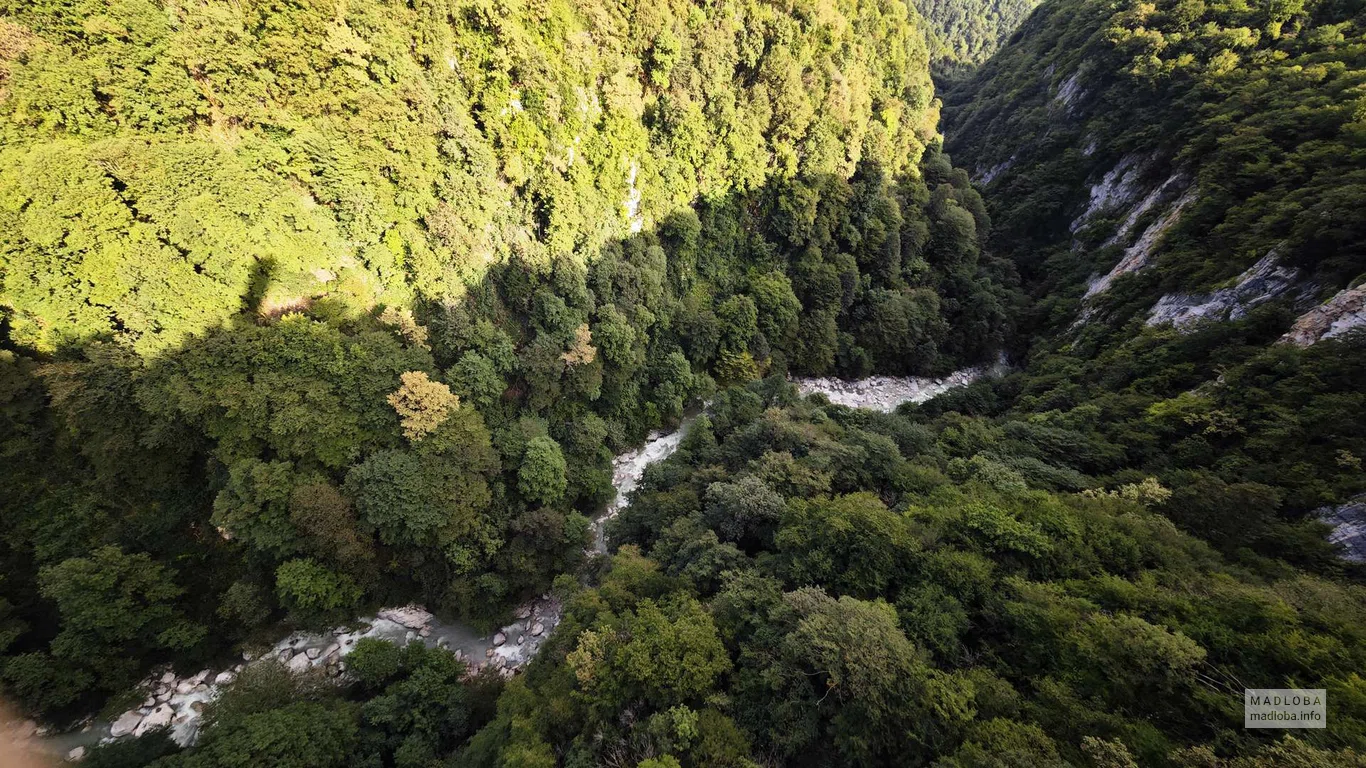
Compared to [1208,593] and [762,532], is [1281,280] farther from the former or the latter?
[762,532]

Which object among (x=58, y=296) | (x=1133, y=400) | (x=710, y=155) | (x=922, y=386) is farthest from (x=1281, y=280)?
(x=58, y=296)

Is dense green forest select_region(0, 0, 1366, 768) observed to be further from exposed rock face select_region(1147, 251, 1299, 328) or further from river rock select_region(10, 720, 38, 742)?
river rock select_region(10, 720, 38, 742)

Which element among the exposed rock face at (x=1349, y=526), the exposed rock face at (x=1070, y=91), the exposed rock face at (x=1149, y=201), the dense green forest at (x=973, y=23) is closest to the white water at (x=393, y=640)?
the exposed rock face at (x=1349, y=526)

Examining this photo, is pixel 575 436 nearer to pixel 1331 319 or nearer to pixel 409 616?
pixel 409 616

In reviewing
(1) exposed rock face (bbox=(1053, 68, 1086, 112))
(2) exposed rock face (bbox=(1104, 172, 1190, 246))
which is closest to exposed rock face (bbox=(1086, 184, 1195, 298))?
(2) exposed rock face (bbox=(1104, 172, 1190, 246))

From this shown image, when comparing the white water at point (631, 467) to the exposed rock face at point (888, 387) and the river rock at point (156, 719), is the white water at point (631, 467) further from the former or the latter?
the river rock at point (156, 719)

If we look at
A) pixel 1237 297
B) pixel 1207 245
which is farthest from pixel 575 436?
pixel 1207 245

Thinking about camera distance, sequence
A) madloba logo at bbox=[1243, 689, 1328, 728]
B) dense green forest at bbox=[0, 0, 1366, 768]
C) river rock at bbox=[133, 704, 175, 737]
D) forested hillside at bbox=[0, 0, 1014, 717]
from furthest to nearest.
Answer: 1. river rock at bbox=[133, 704, 175, 737]
2. forested hillside at bbox=[0, 0, 1014, 717]
3. dense green forest at bbox=[0, 0, 1366, 768]
4. madloba logo at bbox=[1243, 689, 1328, 728]
